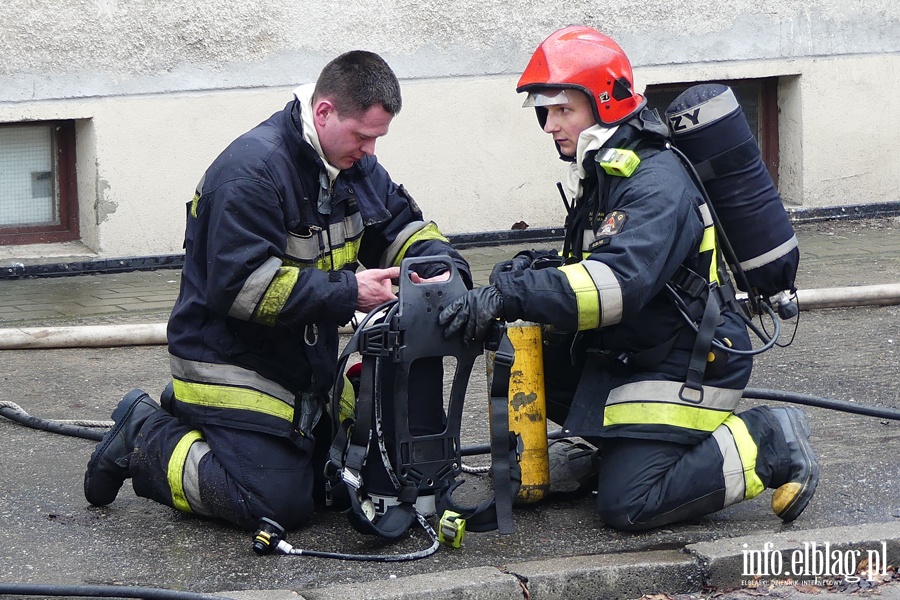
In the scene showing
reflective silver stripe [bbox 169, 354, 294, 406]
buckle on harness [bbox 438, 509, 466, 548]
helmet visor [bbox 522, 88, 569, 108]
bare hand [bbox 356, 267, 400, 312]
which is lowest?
buckle on harness [bbox 438, 509, 466, 548]

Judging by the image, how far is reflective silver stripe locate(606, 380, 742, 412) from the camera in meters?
3.84

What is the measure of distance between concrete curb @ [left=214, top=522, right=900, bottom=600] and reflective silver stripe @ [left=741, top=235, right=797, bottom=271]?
867 millimetres

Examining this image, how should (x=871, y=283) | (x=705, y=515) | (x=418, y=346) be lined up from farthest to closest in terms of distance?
(x=871, y=283) < (x=705, y=515) < (x=418, y=346)

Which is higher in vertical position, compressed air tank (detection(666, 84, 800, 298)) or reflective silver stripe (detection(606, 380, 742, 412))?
compressed air tank (detection(666, 84, 800, 298))

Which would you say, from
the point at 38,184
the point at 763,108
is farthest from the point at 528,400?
the point at 763,108

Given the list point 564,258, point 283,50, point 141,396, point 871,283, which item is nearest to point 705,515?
point 564,258

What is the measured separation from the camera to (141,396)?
163 inches

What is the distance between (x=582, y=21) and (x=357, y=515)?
5.37 meters

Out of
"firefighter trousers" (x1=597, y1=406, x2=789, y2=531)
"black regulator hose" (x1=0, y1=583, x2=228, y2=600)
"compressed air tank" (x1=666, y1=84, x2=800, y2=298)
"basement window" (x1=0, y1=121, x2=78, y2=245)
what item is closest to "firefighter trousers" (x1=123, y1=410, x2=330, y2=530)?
"black regulator hose" (x1=0, y1=583, x2=228, y2=600)

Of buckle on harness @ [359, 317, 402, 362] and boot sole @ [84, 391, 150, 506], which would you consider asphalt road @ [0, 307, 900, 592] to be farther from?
buckle on harness @ [359, 317, 402, 362]

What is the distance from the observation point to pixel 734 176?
3979mm

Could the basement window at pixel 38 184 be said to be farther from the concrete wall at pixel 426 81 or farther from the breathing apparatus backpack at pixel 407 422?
the breathing apparatus backpack at pixel 407 422

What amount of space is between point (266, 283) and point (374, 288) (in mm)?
339

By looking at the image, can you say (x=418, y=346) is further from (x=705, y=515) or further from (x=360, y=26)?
(x=360, y=26)
